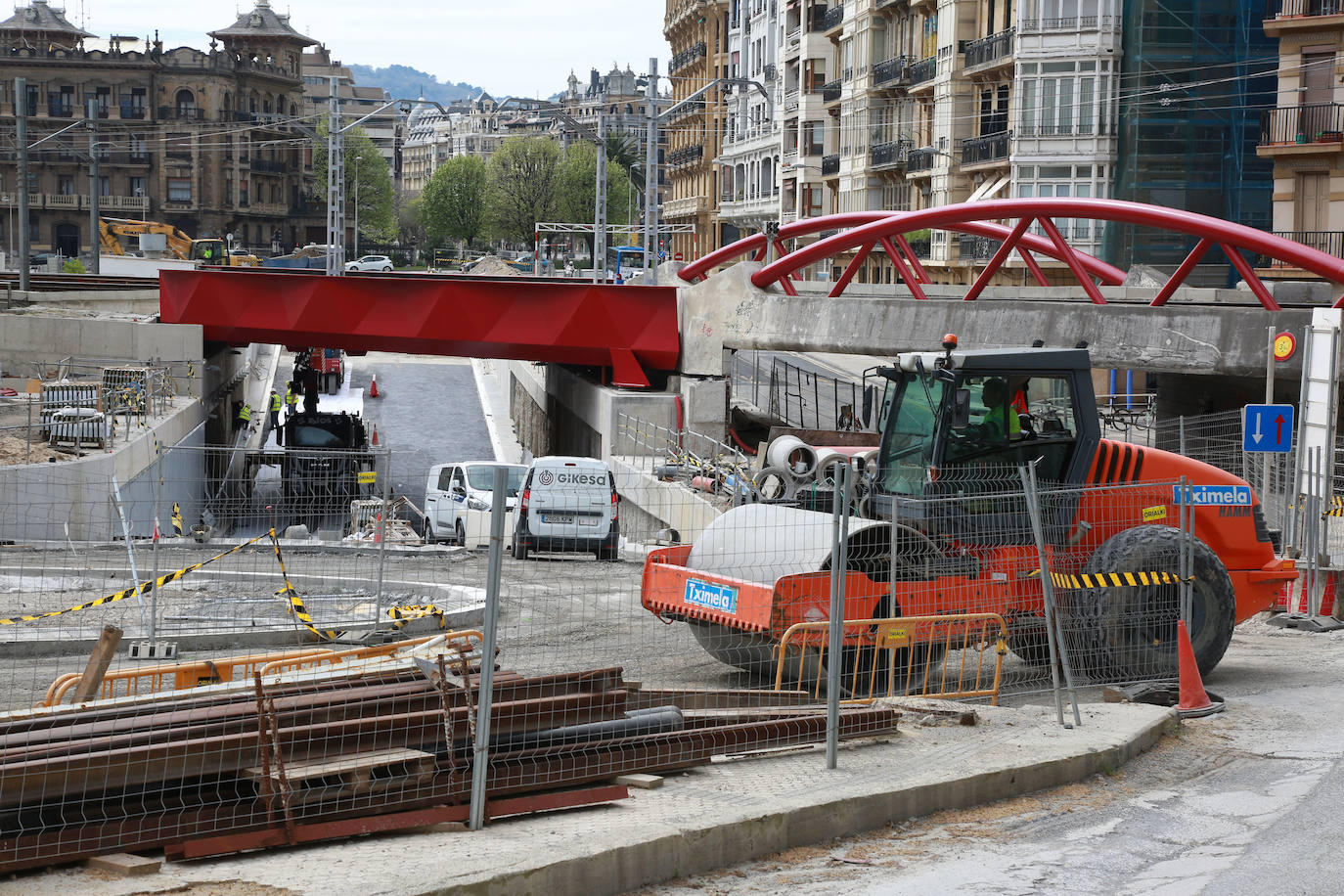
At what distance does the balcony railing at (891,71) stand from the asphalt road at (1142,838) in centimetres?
5761

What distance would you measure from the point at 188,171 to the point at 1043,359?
Result: 121 metres

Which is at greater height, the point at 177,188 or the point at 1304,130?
the point at 177,188

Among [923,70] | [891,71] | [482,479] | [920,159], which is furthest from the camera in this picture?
[891,71]

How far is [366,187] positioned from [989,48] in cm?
9082

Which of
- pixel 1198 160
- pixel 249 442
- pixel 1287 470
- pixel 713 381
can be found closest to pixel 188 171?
pixel 249 442

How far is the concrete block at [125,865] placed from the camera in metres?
6.42

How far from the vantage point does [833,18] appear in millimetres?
75062

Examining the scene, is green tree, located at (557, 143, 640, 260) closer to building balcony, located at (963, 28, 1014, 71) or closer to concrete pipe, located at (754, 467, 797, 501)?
building balcony, located at (963, 28, 1014, 71)

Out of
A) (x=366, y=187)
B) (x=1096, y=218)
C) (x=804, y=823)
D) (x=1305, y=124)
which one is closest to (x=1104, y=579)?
(x=804, y=823)

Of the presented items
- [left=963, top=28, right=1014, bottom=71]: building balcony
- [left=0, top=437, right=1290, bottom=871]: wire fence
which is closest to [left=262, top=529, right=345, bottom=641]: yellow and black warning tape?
[left=0, top=437, right=1290, bottom=871]: wire fence

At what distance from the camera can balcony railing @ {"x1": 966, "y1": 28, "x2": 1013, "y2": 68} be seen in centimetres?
5494

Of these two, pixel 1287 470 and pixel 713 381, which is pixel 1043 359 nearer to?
pixel 1287 470

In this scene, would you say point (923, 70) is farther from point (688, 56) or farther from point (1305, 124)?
point (688, 56)

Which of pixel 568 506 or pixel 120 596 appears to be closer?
pixel 120 596
